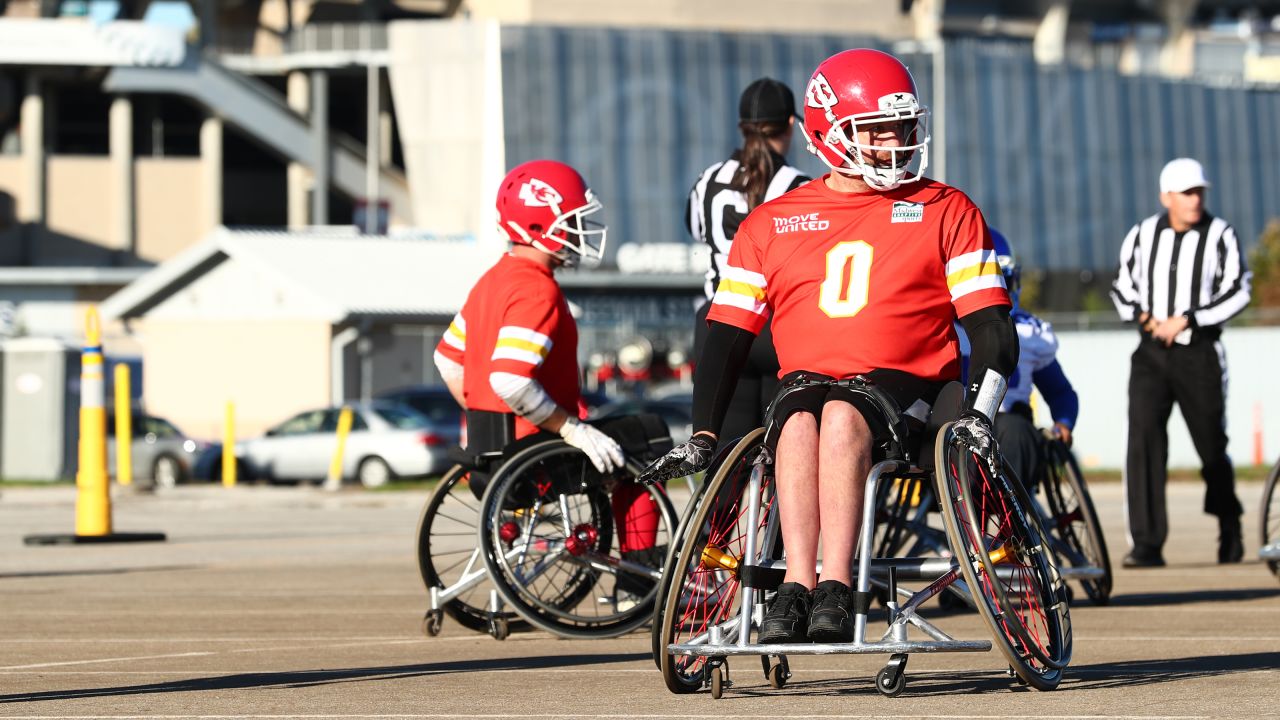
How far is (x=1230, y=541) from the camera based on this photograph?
12.9m

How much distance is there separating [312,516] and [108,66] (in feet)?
178

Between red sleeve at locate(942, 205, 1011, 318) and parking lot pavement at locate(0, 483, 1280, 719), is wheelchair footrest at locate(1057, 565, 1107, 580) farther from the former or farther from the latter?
red sleeve at locate(942, 205, 1011, 318)

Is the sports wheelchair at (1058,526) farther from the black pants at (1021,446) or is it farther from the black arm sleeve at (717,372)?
the black arm sleeve at (717,372)

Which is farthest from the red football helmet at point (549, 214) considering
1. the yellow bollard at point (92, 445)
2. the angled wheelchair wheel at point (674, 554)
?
the yellow bollard at point (92, 445)

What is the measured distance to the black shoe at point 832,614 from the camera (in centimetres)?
605

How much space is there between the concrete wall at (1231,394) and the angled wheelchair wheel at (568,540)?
29.0 meters

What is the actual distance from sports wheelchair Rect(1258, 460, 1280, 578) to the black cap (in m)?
3.15

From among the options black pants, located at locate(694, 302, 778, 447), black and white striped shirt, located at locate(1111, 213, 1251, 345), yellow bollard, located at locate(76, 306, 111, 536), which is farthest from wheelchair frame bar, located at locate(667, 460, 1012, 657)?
yellow bollard, located at locate(76, 306, 111, 536)

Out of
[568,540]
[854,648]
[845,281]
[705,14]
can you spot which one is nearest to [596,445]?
[568,540]

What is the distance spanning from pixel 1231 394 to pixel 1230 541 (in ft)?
84.5

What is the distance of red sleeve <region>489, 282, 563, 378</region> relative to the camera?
891cm

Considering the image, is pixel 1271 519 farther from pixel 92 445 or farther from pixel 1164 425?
pixel 92 445

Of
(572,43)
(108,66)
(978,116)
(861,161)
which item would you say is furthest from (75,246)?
(861,161)

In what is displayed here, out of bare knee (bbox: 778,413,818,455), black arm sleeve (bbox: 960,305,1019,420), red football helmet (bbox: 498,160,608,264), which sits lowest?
bare knee (bbox: 778,413,818,455)
